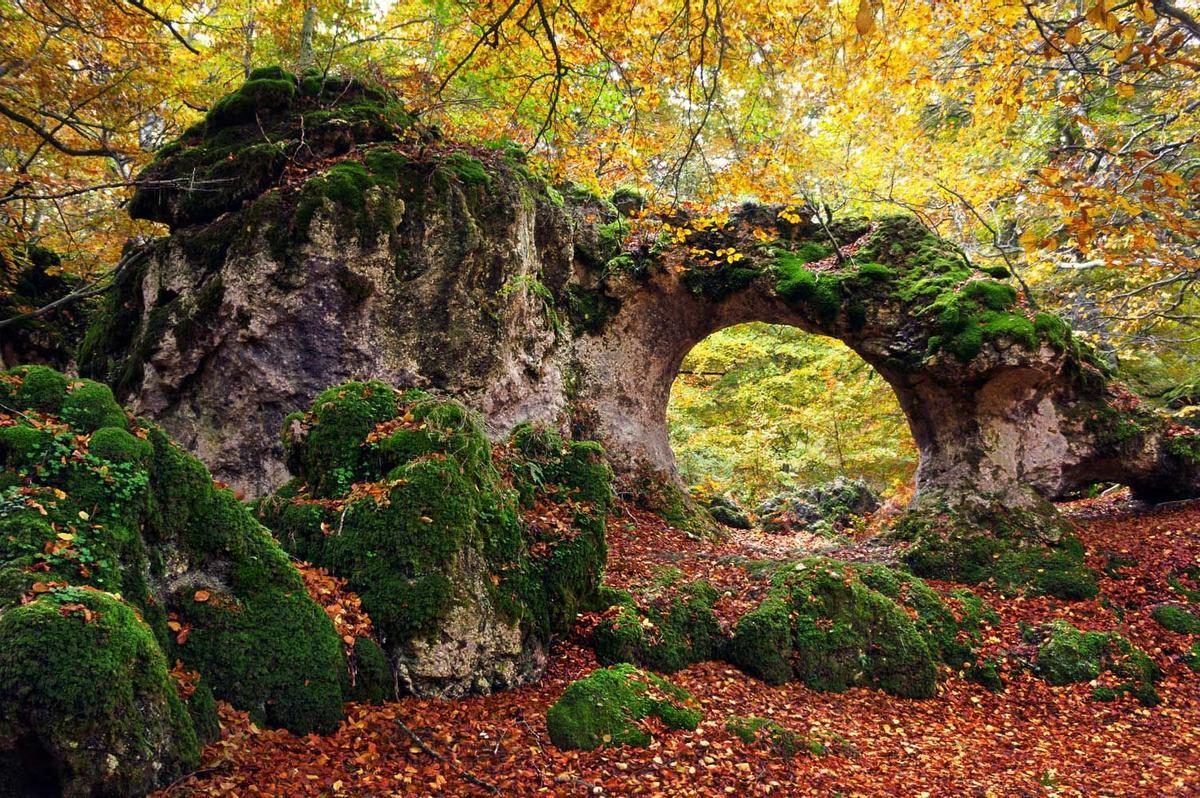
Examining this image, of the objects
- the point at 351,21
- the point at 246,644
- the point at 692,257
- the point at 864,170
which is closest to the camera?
the point at 246,644

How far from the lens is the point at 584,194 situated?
12430 millimetres

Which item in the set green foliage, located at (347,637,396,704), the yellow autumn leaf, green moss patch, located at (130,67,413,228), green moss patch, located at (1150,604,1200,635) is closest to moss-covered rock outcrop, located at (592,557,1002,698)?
green foliage, located at (347,637,396,704)

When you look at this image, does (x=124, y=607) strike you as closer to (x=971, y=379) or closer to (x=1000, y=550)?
(x=1000, y=550)

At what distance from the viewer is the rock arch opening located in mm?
15312

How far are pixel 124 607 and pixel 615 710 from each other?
10.4ft

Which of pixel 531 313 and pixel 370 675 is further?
pixel 531 313

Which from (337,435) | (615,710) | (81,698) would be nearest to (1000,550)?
(615,710)

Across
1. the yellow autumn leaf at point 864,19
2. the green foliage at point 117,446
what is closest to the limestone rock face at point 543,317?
the green foliage at point 117,446

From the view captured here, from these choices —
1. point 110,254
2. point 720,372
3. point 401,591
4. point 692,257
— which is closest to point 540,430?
point 401,591

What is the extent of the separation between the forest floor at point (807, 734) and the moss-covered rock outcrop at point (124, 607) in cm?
26

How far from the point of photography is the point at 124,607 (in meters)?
2.97

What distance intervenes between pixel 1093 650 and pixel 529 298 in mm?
8742

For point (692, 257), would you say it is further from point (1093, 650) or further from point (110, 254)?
point (110, 254)

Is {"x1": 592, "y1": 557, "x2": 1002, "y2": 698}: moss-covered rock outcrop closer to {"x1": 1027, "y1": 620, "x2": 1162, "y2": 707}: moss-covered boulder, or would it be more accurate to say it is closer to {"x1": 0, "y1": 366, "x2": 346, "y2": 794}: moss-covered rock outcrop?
{"x1": 1027, "y1": 620, "x2": 1162, "y2": 707}: moss-covered boulder
